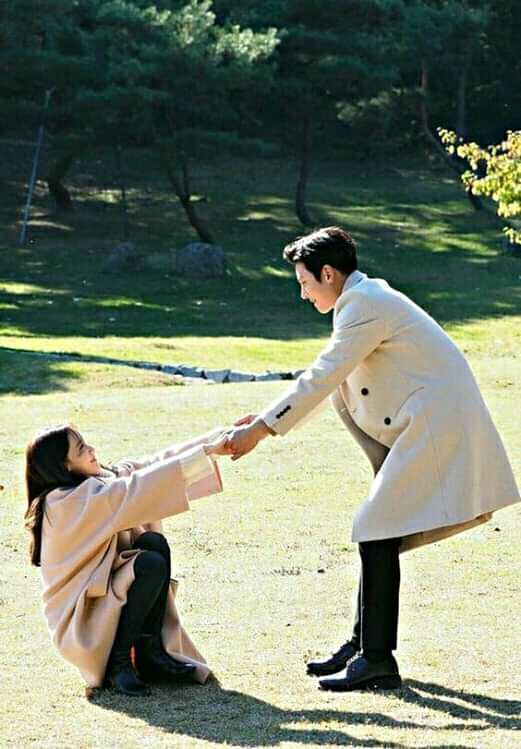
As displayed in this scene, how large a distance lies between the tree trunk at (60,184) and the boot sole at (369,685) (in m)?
29.6

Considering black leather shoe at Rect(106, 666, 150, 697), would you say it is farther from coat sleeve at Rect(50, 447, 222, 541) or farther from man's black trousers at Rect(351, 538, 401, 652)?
man's black trousers at Rect(351, 538, 401, 652)

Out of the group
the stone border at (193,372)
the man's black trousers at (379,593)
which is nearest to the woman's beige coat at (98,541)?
the man's black trousers at (379,593)

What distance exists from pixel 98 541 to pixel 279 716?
0.87 meters

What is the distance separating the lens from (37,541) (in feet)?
18.0

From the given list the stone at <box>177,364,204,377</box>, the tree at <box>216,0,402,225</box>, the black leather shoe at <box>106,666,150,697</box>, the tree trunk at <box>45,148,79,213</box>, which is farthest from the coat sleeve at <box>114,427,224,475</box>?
the tree trunk at <box>45,148,79,213</box>

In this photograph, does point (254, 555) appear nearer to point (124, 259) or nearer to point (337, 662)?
point (337, 662)

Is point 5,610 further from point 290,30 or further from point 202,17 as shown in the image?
point 290,30

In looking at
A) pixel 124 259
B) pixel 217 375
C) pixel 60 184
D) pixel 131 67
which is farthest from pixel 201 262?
pixel 217 375

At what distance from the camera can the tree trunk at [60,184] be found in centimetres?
3500

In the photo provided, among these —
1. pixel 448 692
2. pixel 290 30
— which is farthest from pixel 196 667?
pixel 290 30

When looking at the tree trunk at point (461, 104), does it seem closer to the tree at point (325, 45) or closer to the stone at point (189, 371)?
the tree at point (325, 45)

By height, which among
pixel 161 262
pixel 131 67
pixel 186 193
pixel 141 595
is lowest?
pixel 161 262

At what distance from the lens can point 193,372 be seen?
62.2 ft

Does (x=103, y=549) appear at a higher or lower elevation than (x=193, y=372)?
higher
